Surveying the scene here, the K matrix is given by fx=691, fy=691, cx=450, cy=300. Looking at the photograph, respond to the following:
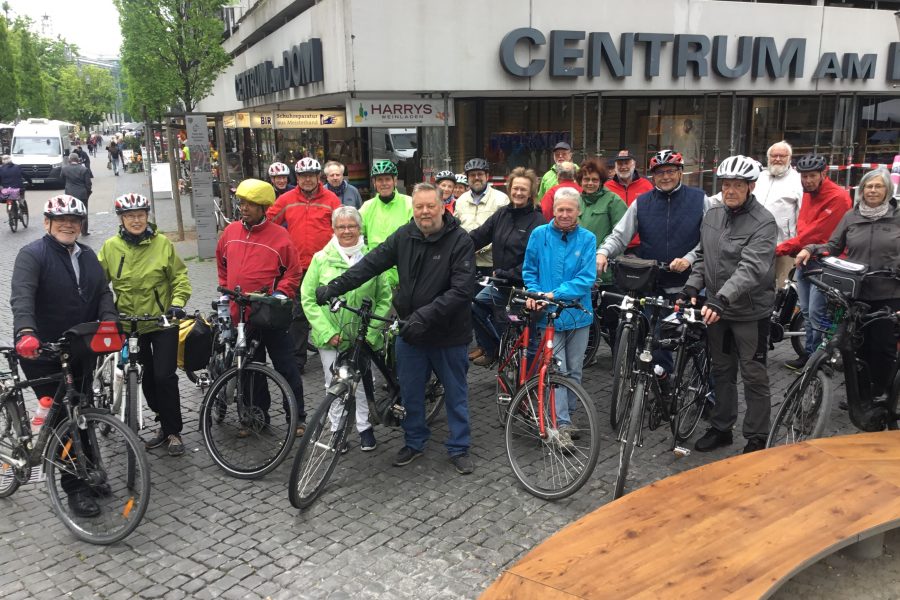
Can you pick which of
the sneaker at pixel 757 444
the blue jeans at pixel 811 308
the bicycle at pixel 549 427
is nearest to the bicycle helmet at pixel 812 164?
the blue jeans at pixel 811 308

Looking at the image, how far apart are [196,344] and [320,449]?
4.65 ft

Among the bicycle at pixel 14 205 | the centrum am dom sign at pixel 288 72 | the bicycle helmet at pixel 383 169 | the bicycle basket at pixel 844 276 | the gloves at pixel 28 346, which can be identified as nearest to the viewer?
the gloves at pixel 28 346

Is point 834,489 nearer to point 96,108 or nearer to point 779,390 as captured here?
point 779,390

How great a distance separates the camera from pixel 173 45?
1689 cm

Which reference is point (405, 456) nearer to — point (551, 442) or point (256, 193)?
point (551, 442)

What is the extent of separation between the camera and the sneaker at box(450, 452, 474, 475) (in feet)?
15.9

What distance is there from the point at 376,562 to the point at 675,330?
254 cm

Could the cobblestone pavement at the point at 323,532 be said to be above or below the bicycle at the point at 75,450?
below

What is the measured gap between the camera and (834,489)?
3570 millimetres

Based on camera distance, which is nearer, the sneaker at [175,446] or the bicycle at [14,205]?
the sneaker at [175,446]

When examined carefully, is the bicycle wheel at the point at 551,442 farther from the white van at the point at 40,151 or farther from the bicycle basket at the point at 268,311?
the white van at the point at 40,151

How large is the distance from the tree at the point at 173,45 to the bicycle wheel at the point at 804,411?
649 inches

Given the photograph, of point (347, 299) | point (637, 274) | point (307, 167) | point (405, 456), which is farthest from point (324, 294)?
point (307, 167)

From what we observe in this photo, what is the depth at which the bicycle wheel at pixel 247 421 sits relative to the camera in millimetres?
4758
